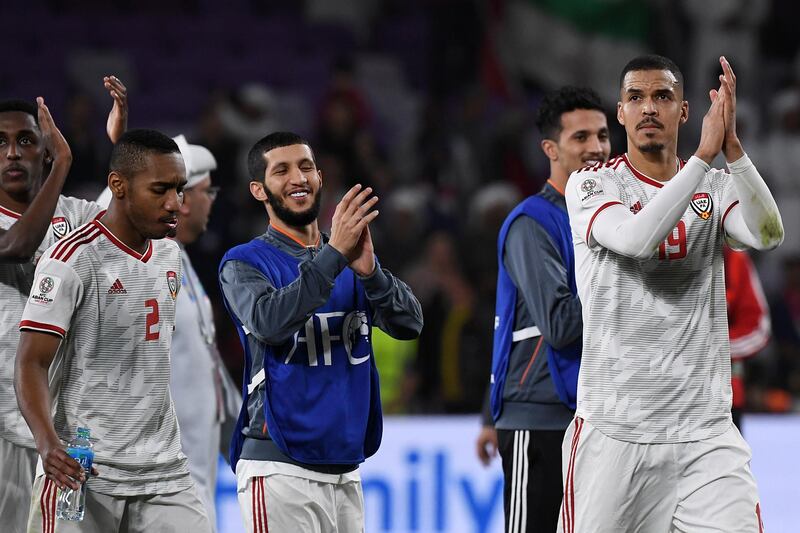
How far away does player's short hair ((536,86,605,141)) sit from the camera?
5.68 metres

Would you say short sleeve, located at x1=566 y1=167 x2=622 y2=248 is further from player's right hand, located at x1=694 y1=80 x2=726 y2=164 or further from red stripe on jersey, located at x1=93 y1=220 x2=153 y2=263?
red stripe on jersey, located at x1=93 y1=220 x2=153 y2=263

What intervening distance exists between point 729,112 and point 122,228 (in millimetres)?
2095

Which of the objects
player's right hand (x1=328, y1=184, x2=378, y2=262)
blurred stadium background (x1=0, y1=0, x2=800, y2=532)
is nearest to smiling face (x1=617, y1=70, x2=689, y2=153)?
player's right hand (x1=328, y1=184, x2=378, y2=262)

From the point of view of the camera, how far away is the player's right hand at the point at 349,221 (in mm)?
4477

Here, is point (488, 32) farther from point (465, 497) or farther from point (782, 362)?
point (465, 497)

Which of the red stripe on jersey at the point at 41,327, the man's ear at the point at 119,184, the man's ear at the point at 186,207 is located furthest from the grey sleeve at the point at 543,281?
the red stripe on jersey at the point at 41,327

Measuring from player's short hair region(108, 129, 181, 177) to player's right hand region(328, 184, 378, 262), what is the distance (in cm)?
63

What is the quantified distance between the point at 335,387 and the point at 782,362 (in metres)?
6.86

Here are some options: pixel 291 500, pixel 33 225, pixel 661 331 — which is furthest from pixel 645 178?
pixel 33 225

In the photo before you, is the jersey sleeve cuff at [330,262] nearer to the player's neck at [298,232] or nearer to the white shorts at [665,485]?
the player's neck at [298,232]

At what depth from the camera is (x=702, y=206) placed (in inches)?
178

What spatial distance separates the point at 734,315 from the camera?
288 inches

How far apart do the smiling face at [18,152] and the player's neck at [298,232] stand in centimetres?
97

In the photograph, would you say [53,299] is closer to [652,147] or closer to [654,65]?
[652,147]
